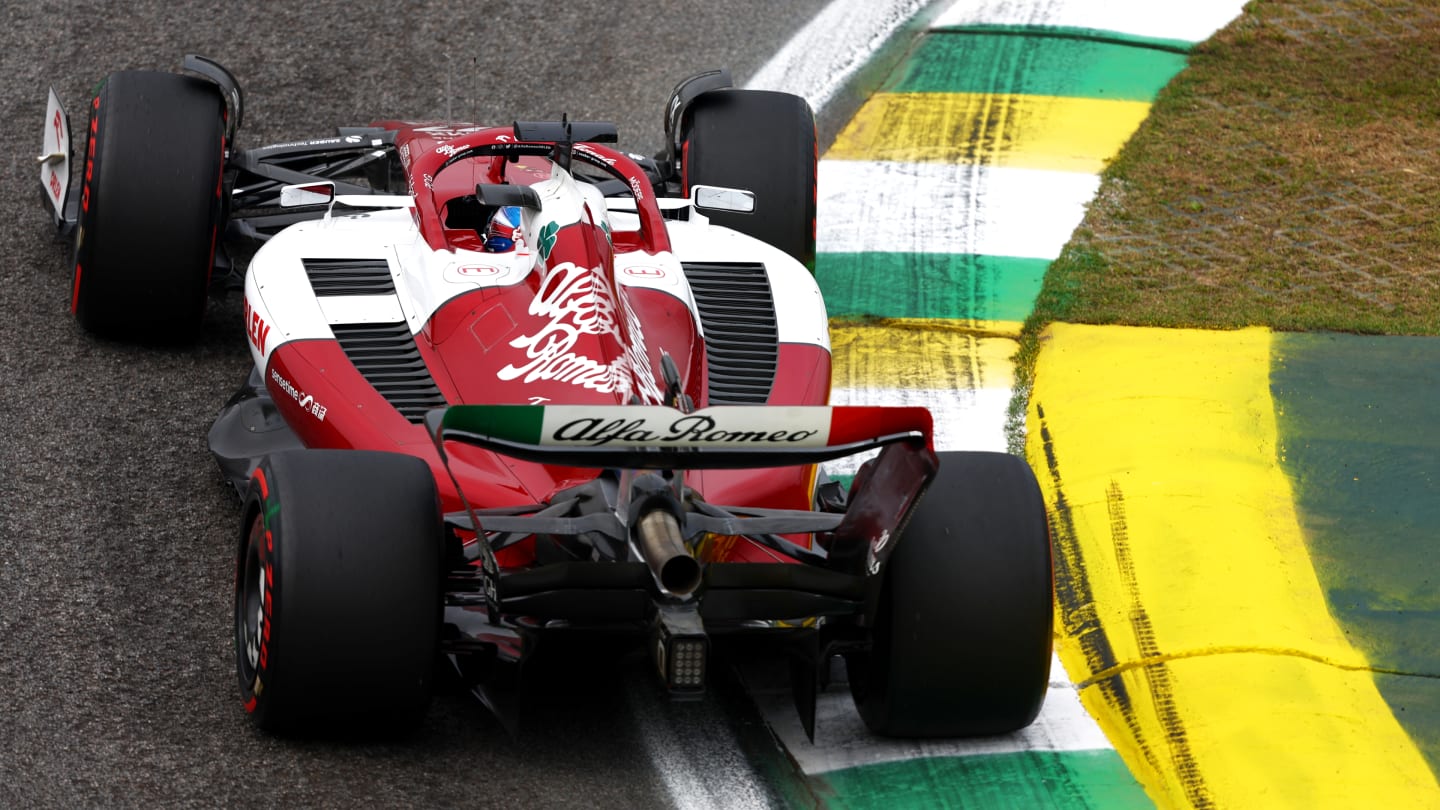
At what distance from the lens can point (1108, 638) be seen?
657 cm

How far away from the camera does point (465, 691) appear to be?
18.3 ft

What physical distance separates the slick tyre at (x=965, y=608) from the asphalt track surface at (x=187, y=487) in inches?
25.6

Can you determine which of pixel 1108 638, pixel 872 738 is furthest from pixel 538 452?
pixel 1108 638

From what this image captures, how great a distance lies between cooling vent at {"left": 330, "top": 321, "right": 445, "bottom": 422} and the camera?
20.4ft

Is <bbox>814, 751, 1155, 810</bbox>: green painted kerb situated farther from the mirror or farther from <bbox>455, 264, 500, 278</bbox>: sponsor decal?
the mirror

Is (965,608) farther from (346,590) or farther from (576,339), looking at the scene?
(346,590)

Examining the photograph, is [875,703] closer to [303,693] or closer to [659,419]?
[659,419]

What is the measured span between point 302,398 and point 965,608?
2.29 m

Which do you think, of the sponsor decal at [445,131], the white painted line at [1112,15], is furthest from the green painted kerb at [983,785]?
the white painted line at [1112,15]

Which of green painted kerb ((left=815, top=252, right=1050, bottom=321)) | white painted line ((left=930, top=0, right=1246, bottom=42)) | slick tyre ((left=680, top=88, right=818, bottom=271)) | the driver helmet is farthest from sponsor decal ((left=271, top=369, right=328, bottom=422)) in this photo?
white painted line ((left=930, top=0, right=1246, bottom=42))

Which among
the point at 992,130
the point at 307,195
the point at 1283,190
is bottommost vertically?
the point at 992,130

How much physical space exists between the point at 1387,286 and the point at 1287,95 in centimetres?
272

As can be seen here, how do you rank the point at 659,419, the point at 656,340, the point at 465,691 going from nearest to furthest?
1. the point at 659,419
2. the point at 465,691
3. the point at 656,340

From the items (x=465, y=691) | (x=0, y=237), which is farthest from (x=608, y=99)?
(x=465, y=691)
